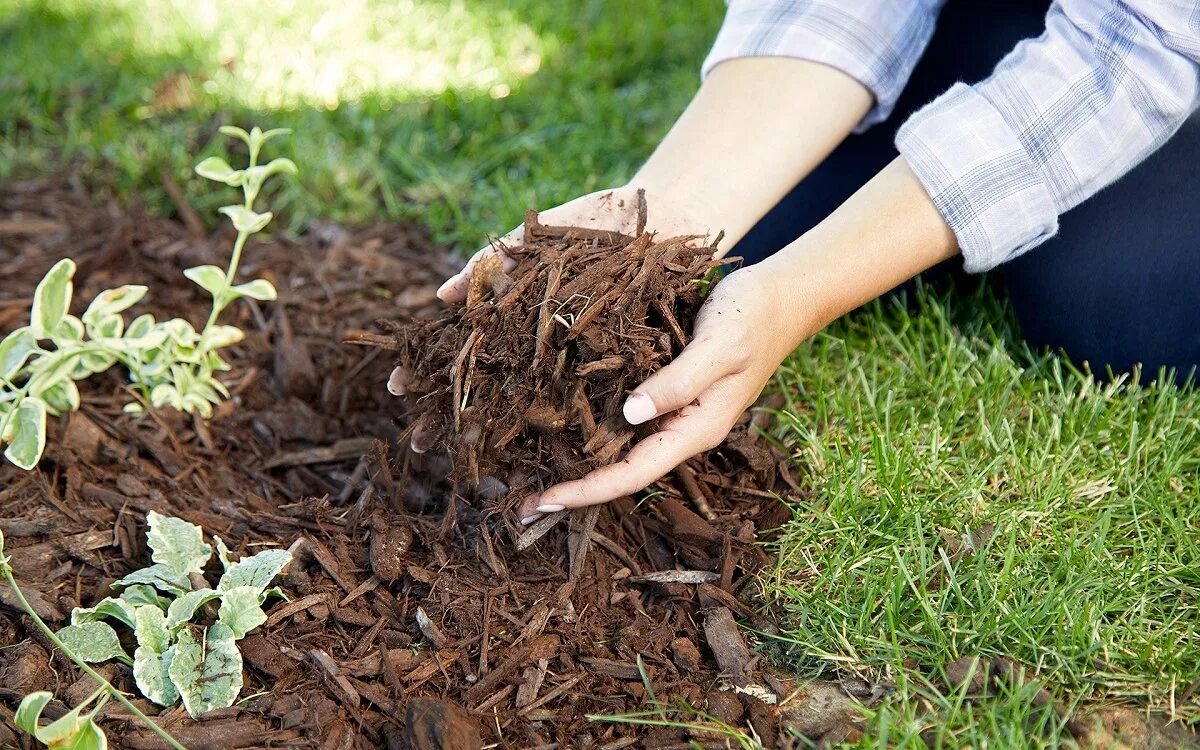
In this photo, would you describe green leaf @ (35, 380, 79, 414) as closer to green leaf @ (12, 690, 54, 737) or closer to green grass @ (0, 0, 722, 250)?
green leaf @ (12, 690, 54, 737)

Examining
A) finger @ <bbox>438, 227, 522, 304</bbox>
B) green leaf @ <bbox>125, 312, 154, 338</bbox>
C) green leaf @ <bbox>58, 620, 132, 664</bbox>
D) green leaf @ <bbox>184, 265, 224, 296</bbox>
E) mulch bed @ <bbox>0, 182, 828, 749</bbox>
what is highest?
finger @ <bbox>438, 227, 522, 304</bbox>

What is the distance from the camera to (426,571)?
6.48 feet

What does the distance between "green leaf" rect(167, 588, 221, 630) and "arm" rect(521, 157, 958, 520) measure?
0.60m

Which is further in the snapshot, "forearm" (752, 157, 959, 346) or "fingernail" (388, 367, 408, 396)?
"fingernail" (388, 367, 408, 396)

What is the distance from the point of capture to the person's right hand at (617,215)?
7.47 feet

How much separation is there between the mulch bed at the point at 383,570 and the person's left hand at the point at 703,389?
109 millimetres

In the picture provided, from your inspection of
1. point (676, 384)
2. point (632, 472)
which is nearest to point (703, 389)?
point (676, 384)

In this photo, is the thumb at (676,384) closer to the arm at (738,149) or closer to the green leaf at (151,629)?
the arm at (738,149)

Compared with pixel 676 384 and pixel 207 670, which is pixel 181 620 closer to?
pixel 207 670

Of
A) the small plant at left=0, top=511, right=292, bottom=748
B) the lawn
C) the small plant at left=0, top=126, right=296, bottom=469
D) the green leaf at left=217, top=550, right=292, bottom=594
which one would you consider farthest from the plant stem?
the lawn

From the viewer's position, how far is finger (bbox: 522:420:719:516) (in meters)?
1.85

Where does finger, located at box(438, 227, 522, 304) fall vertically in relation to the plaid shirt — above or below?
below

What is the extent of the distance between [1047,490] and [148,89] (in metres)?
3.69

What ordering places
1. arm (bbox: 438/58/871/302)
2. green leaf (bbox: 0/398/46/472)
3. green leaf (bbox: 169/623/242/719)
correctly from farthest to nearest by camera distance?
1. arm (bbox: 438/58/871/302)
2. green leaf (bbox: 0/398/46/472)
3. green leaf (bbox: 169/623/242/719)
